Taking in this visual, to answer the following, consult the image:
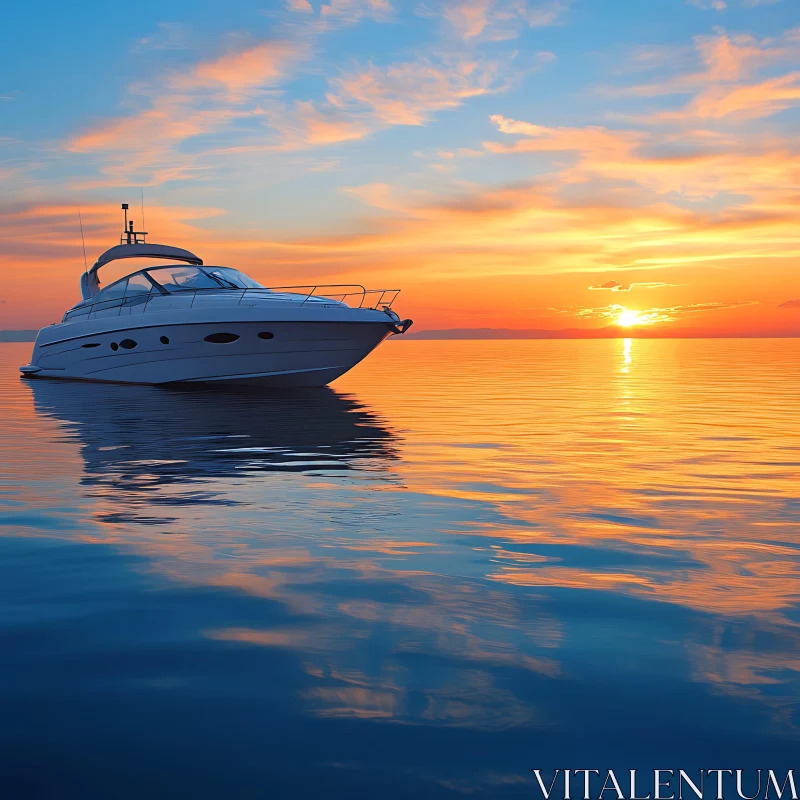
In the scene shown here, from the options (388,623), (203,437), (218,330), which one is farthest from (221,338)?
(388,623)

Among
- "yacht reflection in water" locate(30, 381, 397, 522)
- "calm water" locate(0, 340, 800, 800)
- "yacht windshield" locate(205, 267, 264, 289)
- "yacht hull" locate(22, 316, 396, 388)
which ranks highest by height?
"yacht windshield" locate(205, 267, 264, 289)

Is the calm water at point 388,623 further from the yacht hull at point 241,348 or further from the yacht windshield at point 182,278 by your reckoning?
the yacht windshield at point 182,278

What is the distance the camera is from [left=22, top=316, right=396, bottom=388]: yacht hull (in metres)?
20.6

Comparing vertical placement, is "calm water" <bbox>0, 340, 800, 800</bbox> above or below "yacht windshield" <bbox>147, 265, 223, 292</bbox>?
below

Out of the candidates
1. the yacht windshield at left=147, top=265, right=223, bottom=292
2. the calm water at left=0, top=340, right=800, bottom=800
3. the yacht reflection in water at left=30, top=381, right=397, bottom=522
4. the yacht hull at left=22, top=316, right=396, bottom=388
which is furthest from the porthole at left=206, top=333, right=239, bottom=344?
the calm water at left=0, top=340, right=800, bottom=800

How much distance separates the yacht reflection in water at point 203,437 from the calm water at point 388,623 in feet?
0.39

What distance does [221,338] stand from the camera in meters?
21.1

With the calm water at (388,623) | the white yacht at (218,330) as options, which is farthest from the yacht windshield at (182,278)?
the calm water at (388,623)

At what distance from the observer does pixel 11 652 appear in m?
4.02

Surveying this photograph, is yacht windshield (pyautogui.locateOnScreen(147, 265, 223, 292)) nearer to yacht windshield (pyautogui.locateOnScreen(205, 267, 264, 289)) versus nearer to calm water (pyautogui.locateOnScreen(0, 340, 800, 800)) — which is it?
yacht windshield (pyautogui.locateOnScreen(205, 267, 264, 289))

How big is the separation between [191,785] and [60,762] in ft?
1.63

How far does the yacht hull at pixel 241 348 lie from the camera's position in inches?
810

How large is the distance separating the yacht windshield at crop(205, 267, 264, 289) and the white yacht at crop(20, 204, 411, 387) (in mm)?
26

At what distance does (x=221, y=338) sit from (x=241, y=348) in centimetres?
55
